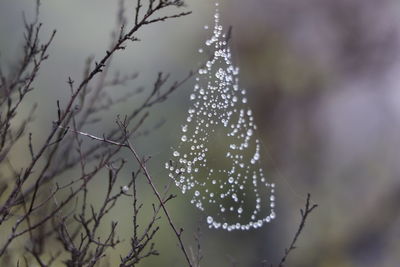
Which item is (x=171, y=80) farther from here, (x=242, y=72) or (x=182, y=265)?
(x=182, y=265)

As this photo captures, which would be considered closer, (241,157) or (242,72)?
(241,157)

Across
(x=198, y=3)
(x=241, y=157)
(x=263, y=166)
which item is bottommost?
(x=241, y=157)

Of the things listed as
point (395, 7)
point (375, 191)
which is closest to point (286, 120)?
point (375, 191)

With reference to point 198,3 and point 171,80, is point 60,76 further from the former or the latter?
point 198,3

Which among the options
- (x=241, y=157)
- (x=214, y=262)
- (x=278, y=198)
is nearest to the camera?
(x=241, y=157)

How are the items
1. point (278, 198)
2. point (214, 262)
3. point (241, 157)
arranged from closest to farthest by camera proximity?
point (241, 157), point (214, 262), point (278, 198)

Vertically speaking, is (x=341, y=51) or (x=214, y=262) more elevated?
(x=341, y=51)

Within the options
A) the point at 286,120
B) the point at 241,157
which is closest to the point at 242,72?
the point at 286,120
